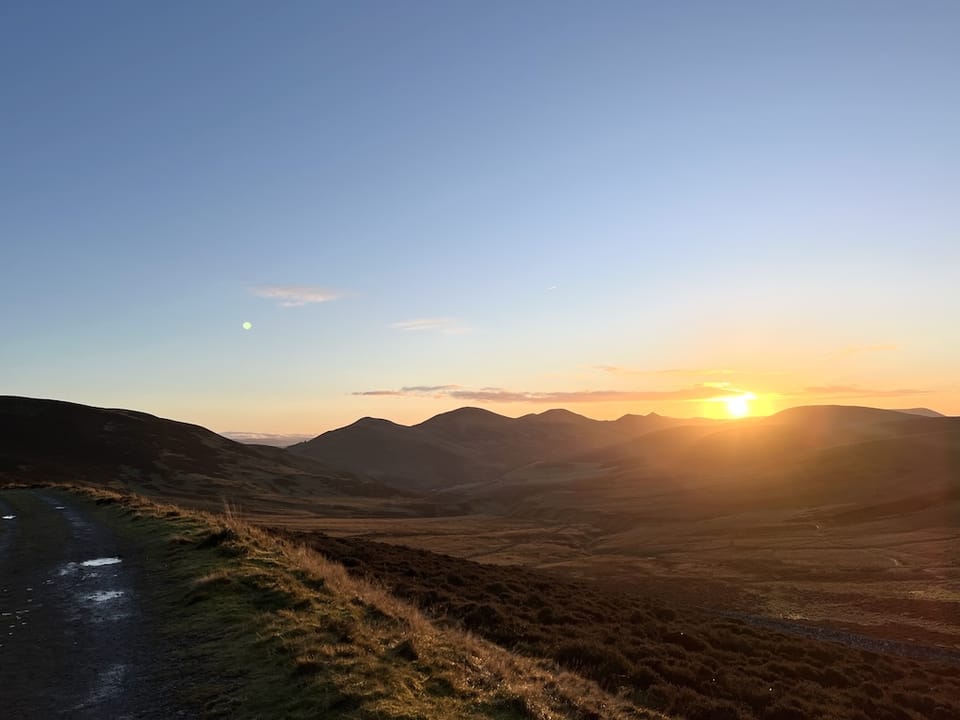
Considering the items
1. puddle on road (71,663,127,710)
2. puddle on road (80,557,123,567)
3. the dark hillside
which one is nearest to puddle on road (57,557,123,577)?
puddle on road (80,557,123,567)

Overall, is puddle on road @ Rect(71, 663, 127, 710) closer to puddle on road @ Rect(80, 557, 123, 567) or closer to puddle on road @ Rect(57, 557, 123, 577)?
puddle on road @ Rect(57, 557, 123, 577)

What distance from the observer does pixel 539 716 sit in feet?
38.1

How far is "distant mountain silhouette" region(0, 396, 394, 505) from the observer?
146500 mm

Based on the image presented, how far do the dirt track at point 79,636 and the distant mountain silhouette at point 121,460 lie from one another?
387 ft

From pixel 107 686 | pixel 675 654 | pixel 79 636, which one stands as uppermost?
pixel 79 636

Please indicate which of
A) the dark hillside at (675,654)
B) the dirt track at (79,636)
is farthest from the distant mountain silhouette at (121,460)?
the dirt track at (79,636)

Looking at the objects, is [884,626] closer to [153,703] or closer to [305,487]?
[153,703]

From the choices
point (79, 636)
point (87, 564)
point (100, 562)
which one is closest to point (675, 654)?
point (79, 636)

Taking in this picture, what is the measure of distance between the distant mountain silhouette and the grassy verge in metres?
126

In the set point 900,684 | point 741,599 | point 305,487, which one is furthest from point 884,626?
point 305,487

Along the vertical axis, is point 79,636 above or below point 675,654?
above

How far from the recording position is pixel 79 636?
604 inches

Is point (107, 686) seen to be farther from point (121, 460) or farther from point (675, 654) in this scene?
point (121, 460)

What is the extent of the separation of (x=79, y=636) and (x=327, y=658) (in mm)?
7298
